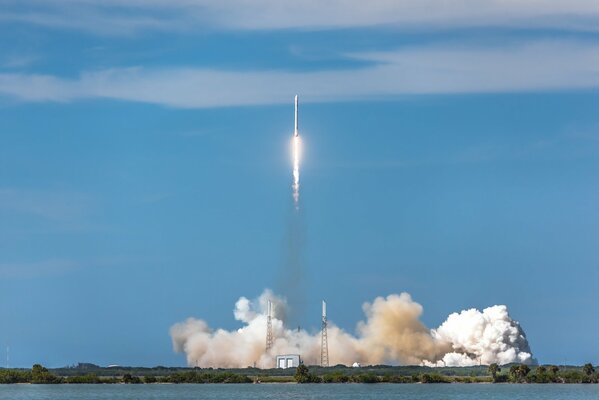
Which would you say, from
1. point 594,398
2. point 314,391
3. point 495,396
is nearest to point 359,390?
point 314,391

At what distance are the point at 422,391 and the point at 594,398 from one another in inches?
1181

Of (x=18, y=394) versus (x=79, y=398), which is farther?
(x=18, y=394)

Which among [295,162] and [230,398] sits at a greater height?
[295,162]

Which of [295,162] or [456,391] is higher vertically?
[295,162]

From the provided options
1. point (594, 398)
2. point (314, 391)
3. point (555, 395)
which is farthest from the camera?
point (314, 391)

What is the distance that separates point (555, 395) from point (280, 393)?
32.9 metres

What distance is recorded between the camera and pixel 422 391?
187m

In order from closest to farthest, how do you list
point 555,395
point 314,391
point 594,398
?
point 594,398, point 555,395, point 314,391

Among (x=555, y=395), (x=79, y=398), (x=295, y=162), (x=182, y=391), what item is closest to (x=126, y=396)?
(x=79, y=398)

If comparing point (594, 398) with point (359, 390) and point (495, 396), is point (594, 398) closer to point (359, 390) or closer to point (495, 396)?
point (495, 396)

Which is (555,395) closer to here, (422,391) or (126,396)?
(422,391)

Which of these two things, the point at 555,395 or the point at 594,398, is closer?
the point at 594,398

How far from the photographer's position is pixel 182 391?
196875 mm

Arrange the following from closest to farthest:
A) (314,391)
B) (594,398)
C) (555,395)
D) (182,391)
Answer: (594,398), (555,395), (314,391), (182,391)
